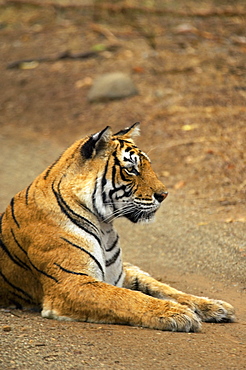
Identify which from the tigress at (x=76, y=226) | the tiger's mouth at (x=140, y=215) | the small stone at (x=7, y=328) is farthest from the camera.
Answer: the tiger's mouth at (x=140, y=215)

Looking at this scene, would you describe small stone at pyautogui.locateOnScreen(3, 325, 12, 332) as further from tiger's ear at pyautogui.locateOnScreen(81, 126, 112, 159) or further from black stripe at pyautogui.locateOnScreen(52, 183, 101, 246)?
tiger's ear at pyautogui.locateOnScreen(81, 126, 112, 159)

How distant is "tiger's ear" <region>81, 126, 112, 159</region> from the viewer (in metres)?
4.32

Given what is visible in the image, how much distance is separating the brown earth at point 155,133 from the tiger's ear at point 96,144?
1.17 meters

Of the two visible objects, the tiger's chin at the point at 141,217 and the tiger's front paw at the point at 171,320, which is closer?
the tiger's front paw at the point at 171,320

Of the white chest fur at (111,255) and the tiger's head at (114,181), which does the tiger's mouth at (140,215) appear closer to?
the tiger's head at (114,181)

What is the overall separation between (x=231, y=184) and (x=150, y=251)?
6.41 ft

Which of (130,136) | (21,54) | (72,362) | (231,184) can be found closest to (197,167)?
(231,184)

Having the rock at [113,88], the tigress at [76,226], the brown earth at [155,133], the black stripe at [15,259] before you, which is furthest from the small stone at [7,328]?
the rock at [113,88]

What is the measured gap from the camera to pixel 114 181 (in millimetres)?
4355

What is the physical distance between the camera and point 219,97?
35.7 feet

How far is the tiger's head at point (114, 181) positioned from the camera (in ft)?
14.2

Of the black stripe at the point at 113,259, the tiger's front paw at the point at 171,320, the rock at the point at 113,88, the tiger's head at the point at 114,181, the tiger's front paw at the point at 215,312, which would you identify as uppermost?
the rock at the point at 113,88

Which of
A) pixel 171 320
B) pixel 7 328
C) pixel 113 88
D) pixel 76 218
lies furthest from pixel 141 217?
pixel 113 88

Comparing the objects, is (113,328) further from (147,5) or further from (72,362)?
(147,5)
